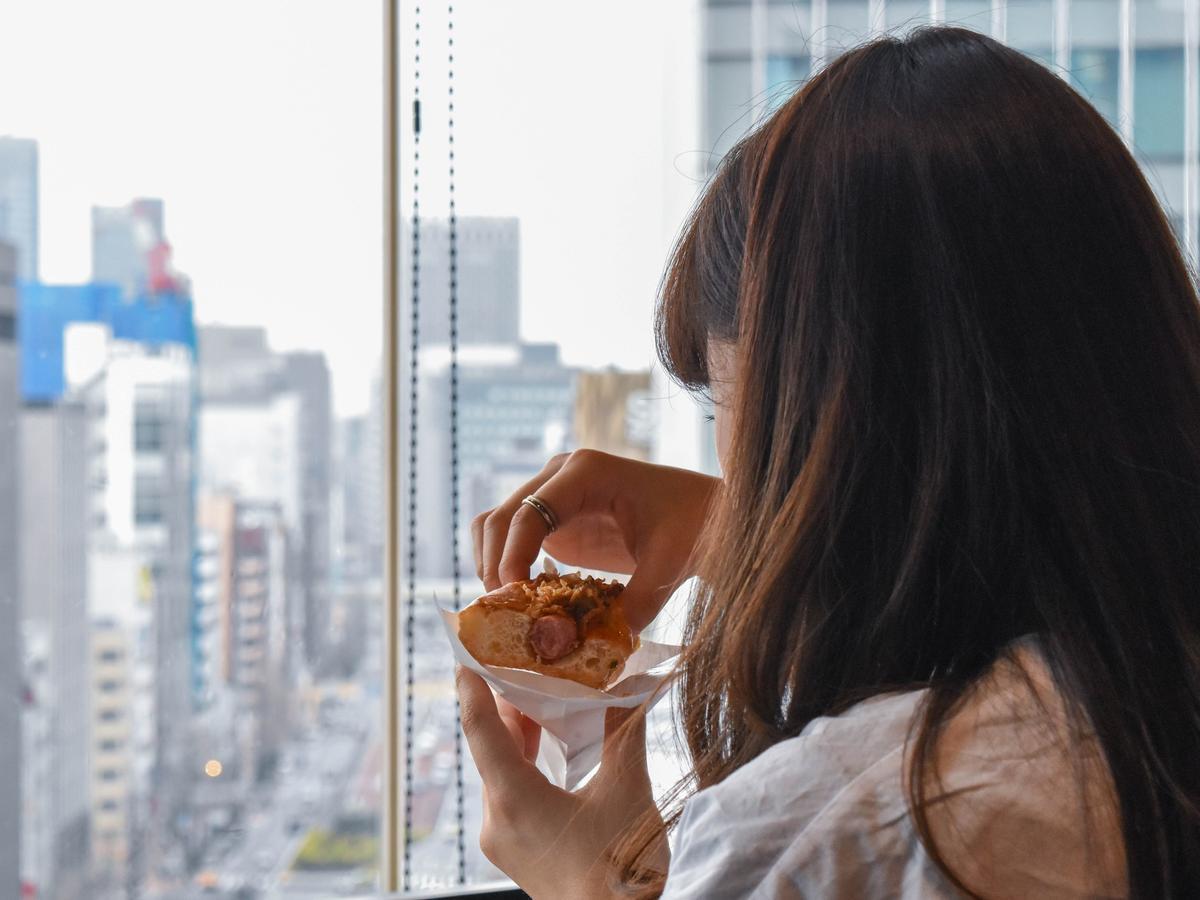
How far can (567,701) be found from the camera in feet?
2.97

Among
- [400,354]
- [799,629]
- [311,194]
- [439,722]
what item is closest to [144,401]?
[311,194]

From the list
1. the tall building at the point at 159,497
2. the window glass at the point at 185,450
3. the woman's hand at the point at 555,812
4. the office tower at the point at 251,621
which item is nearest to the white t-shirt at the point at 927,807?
the woman's hand at the point at 555,812

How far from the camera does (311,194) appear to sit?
3.00 metres

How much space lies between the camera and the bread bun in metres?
0.93

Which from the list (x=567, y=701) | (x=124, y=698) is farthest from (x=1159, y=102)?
(x=567, y=701)

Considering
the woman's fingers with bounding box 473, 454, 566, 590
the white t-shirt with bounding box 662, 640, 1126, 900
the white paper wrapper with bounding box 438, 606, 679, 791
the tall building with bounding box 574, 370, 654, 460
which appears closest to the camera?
the white t-shirt with bounding box 662, 640, 1126, 900

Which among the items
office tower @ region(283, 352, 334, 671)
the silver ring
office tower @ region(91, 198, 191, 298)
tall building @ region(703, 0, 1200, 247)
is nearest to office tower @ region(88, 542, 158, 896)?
office tower @ region(283, 352, 334, 671)

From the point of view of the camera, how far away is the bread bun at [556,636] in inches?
36.7

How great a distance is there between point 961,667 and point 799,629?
0.31ft

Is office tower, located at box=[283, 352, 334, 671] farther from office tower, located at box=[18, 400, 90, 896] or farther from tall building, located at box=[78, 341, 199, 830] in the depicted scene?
office tower, located at box=[18, 400, 90, 896]

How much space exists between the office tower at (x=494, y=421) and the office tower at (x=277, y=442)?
368 millimetres

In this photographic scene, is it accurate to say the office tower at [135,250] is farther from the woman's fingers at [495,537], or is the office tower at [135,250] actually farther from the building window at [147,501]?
the woman's fingers at [495,537]

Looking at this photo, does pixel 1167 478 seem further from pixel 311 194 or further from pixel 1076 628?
pixel 311 194

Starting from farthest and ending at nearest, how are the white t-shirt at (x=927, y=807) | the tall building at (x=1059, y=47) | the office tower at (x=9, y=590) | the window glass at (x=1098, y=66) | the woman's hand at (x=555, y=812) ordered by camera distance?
the window glass at (x=1098, y=66) → the tall building at (x=1059, y=47) → the office tower at (x=9, y=590) → the woman's hand at (x=555, y=812) → the white t-shirt at (x=927, y=807)
